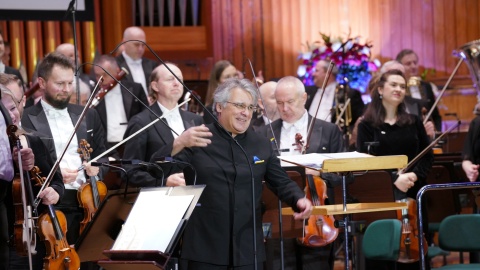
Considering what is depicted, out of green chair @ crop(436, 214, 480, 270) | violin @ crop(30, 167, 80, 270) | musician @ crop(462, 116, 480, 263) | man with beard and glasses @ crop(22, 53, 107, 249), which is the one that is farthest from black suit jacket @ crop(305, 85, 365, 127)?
violin @ crop(30, 167, 80, 270)

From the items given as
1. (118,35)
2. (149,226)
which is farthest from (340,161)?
(118,35)

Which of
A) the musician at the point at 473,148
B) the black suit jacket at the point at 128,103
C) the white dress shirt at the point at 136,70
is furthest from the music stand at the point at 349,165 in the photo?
the white dress shirt at the point at 136,70

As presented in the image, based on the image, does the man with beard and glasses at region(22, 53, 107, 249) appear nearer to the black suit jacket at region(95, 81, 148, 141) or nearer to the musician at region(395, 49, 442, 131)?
the black suit jacket at region(95, 81, 148, 141)

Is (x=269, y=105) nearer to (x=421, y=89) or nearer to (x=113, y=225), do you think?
(x=421, y=89)

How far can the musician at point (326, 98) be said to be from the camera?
7836 millimetres

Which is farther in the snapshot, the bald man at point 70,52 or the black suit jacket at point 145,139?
the bald man at point 70,52

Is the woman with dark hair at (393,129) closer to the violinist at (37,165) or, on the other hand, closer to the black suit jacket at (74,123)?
the black suit jacket at (74,123)

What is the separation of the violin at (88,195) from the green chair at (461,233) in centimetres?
199

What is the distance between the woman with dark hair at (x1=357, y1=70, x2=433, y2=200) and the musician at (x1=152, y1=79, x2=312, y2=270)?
5.33ft

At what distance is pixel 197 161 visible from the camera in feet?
14.3

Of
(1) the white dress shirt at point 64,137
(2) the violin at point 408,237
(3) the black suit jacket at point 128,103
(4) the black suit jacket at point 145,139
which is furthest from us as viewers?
(3) the black suit jacket at point 128,103

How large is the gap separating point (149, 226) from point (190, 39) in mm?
5694

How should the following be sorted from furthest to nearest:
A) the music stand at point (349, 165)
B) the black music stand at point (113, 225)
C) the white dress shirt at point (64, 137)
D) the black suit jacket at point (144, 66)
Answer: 1. the black suit jacket at point (144, 66)
2. the white dress shirt at point (64, 137)
3. the music stand at point (349, 165)
4. the black music stand at point (113, 225)

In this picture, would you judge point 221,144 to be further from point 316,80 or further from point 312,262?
point 316,80
